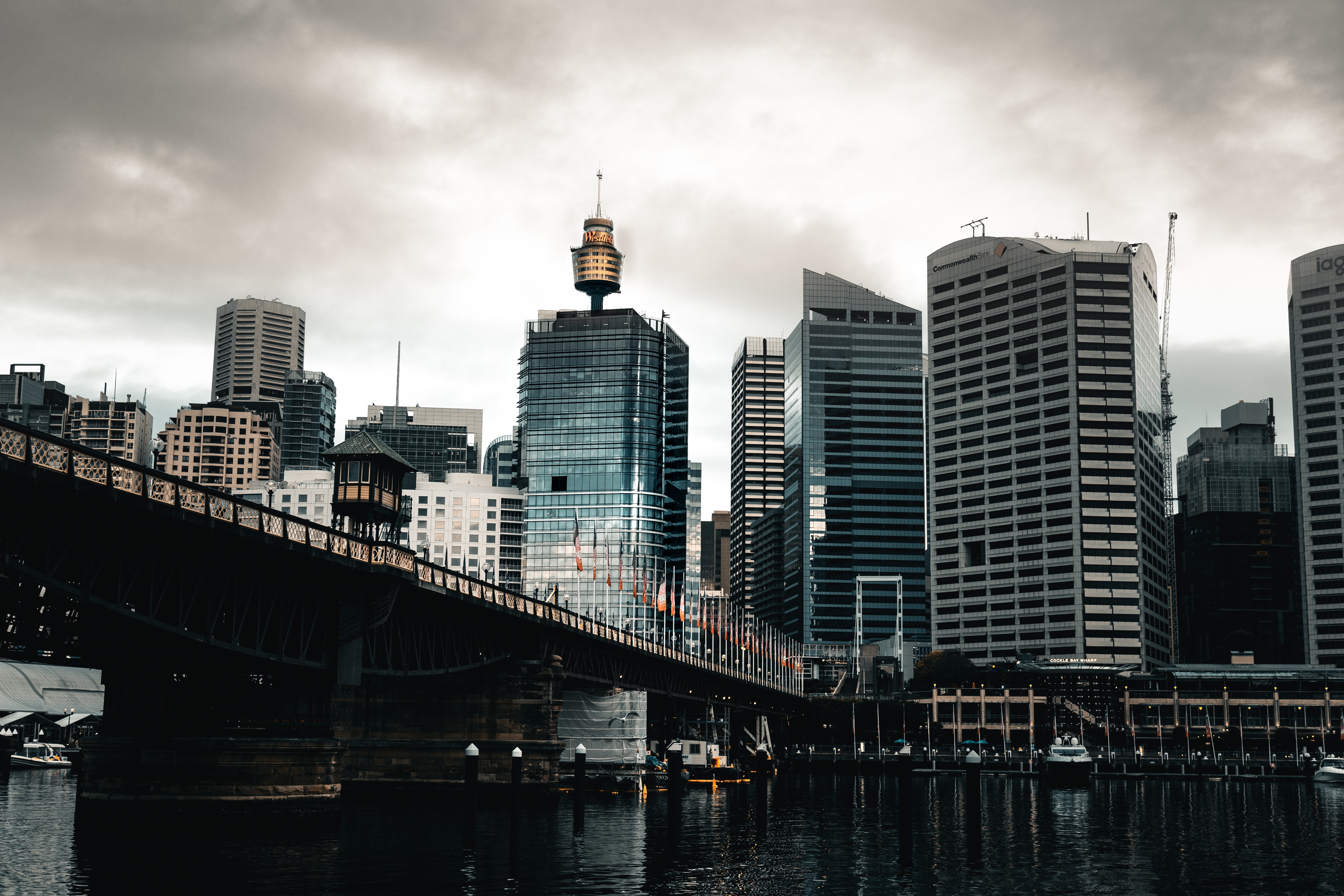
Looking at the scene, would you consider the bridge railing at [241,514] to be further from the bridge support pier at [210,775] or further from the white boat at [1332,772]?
the white boat at [1332,772]

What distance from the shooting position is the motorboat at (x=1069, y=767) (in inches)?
5246

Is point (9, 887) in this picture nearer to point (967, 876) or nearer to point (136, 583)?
point (136, 583)

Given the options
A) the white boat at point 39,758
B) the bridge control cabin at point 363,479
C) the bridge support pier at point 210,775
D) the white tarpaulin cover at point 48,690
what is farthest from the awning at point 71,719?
the bridge support pier at point 210,775

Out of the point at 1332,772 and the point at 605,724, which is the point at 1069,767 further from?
the point at 605,724

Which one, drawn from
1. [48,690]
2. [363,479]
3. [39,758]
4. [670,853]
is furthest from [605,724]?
[48,690]

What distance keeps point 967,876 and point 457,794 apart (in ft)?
133

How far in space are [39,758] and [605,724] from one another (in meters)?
61.8

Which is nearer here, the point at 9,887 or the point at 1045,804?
the point at 9,887

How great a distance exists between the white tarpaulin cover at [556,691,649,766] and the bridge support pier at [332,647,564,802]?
19.5 m

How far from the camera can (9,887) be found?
136 feet

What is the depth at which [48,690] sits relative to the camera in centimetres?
15012

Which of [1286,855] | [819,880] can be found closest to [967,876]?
[819,880]

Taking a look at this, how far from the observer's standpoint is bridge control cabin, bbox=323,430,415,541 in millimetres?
73000

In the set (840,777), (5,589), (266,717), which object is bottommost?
(840,777)
